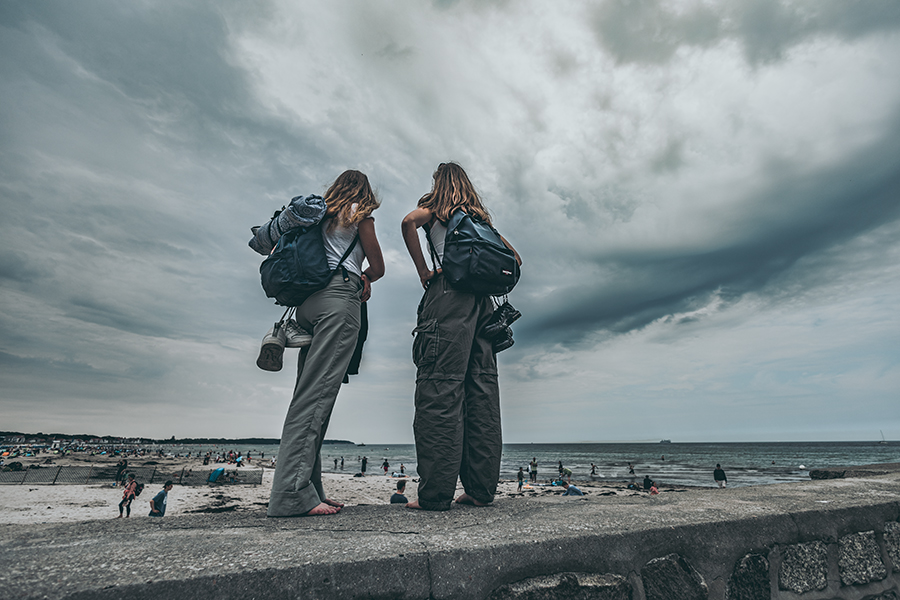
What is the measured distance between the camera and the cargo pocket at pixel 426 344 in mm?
1929

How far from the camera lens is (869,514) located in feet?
5.48

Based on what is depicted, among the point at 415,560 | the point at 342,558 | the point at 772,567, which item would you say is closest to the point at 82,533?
the point at 342,558

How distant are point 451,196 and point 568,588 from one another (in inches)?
74.7

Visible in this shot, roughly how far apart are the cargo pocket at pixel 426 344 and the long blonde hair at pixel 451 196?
0.64 m

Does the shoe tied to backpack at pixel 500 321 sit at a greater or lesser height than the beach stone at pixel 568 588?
greater

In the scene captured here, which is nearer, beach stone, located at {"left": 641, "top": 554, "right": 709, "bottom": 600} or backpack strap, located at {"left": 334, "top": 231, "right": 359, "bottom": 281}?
beach stone, located at {"left": 641, "top": 554, "right": 709, "bottom": 600}

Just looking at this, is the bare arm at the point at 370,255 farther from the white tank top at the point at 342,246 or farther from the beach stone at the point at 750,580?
the beach stone at the point at 750,580

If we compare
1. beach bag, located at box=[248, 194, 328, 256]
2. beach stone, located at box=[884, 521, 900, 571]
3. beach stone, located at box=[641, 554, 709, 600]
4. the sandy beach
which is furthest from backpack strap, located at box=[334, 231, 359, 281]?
the sandy beach

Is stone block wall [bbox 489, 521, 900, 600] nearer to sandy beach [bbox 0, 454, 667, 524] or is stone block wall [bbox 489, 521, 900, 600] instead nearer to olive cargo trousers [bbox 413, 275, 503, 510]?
olive cargo trousers [bbox 413, 275, 503, 510]

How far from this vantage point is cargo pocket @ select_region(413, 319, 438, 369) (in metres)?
1.93

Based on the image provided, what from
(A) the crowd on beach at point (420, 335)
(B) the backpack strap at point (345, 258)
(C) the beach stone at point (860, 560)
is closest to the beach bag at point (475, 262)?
(A) the crowd on beach at point (420, 335)

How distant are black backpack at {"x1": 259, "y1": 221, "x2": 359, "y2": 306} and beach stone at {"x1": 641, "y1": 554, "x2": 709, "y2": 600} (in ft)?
5.52

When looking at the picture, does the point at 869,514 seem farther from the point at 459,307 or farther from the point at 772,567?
the point at 459,307

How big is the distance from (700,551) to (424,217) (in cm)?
186
